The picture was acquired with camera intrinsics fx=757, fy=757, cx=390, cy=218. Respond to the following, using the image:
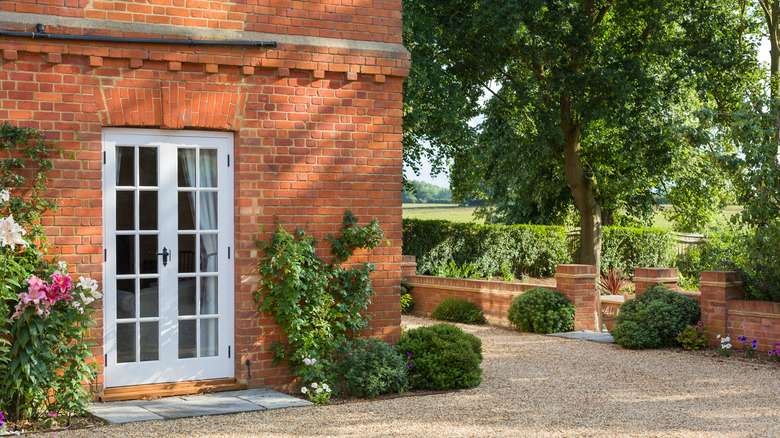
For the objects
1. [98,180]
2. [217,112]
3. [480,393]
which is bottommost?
[480,393]

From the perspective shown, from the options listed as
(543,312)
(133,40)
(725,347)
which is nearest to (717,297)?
(725,347)

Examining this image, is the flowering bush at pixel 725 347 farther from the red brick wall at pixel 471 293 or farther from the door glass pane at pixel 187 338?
the door glass pane at pixel 187 338

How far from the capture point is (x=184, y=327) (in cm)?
741

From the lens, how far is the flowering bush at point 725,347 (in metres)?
10.2

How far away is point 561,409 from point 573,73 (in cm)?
1139

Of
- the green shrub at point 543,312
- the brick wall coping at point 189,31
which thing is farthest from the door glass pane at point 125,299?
the green shrub at point 543,312

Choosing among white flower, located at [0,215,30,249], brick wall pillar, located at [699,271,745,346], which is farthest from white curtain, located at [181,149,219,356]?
brick wall pillar, located at [699,271,745,346]

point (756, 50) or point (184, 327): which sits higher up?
point (756, 50)

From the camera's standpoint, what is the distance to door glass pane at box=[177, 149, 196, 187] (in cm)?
739

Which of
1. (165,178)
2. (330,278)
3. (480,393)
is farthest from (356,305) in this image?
(165,178)

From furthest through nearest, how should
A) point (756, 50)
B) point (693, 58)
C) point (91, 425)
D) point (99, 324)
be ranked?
point (756, 50)
point (693, 58)
point (99, 324)
point (91, 425)

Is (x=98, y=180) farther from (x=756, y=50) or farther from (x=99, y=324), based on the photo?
(x=756, y=50)

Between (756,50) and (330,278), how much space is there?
16228 mm

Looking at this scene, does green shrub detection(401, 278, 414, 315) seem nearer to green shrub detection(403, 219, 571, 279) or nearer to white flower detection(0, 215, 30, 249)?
green shrub detection(403, 219, 571, 279)
